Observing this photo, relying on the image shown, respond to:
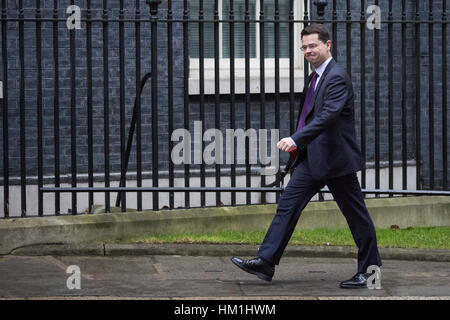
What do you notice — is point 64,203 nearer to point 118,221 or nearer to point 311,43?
point 118,221

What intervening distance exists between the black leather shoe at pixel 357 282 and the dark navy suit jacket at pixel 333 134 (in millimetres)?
744

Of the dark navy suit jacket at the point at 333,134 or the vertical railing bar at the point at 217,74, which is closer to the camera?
the dark navy suit jacket at the point at 333,134

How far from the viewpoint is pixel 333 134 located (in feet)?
25.4

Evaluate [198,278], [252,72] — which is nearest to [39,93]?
[198,278]

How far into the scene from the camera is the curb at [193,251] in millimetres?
9164

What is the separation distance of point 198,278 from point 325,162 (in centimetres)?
134

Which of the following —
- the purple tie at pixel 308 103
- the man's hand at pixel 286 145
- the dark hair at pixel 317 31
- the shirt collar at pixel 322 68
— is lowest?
the man's hand at pixel 286 145

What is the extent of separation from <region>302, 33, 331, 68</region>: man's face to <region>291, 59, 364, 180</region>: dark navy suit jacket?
0.08 m

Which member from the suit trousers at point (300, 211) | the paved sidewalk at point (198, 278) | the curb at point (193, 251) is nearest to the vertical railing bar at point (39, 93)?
the curb at point (193, 251)

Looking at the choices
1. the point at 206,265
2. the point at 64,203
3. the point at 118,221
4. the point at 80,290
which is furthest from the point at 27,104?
the point at 80,290

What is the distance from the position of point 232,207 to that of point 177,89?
2187mm

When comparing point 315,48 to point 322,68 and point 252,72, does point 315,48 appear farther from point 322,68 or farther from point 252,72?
point 252,72

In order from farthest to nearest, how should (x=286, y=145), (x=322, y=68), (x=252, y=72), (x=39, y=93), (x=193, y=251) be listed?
(x=252, y=72) → (x=39, y=93) → (x=193, y=251) → (x=322, y=68) → (x=286, y=145)

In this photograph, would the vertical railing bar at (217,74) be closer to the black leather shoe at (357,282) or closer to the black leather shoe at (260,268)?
the black leather shoe at (260,268)
